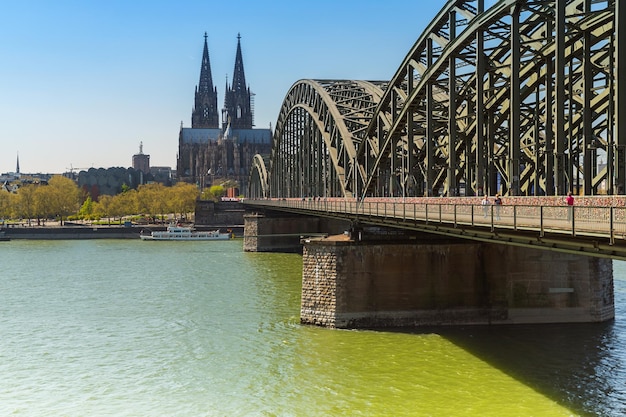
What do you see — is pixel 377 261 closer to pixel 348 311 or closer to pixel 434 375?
pixel 348 311

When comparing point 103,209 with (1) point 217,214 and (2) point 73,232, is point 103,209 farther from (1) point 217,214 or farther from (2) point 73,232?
(2) point 73,232

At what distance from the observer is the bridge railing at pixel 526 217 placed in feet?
55.5

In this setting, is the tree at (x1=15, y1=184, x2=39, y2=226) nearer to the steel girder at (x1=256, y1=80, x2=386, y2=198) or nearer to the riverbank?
the riverbank

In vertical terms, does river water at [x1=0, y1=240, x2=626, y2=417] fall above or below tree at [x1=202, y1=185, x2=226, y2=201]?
below

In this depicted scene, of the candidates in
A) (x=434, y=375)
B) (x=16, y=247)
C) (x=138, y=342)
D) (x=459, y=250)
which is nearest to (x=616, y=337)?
(x=459, y=250)

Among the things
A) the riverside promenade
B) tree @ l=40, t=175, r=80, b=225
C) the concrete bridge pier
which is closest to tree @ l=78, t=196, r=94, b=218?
tree @ l=40, t=175, r=80, b=225

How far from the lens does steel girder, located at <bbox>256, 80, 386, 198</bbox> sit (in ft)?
196

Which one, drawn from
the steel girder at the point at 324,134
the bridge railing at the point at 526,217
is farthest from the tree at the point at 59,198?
the bridge railing at the point at 526,217

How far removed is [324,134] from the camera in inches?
2645

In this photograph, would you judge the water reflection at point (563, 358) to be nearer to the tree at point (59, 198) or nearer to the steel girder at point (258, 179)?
the steel girder at point (258, 179)

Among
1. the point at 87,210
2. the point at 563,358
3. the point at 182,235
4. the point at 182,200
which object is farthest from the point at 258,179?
the point at 563,358

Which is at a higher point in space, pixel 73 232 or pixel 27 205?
pixel 27 205

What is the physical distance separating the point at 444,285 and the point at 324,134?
3459 cm

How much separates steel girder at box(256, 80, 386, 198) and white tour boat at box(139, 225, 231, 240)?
12171 mm
